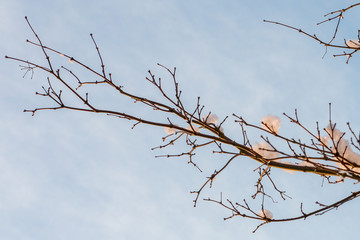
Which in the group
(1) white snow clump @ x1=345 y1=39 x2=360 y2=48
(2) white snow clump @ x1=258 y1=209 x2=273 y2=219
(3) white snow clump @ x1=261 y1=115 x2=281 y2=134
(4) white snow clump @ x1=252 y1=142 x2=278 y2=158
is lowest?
(2) white snow clump @ x1=258 y1=209 x2=273 y2=219

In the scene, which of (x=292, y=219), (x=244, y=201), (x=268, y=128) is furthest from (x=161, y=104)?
(x=292, y=219)

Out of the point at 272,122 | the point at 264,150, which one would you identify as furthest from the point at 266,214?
the point at 272,122

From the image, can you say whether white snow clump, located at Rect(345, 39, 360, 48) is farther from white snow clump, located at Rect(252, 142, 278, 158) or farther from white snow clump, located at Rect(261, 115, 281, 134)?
white snow clump, located at Rect(252, 142, 278, 158)

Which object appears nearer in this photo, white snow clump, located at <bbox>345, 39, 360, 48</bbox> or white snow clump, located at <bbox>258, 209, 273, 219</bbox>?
white snow clump, located at <bbox>258, 209, 273, 219</bbox>

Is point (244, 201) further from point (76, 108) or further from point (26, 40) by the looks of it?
point (26, 40)

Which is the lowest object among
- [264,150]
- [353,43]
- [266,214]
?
[266,214]

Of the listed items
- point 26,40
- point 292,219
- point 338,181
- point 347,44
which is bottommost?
point 292,219

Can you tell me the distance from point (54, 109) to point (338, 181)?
7.95 feet

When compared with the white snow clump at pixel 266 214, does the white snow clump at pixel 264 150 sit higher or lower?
higher

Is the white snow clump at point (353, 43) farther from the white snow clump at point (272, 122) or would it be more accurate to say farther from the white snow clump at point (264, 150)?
the white snow clump at point (264, 150)

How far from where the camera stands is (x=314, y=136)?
315 cm

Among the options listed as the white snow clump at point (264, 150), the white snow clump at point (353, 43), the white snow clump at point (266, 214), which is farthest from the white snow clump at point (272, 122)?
the white snow clump at point (353, 43)

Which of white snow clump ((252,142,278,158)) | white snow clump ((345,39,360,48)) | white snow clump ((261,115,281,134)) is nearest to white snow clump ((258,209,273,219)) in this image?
white snow clump ((252,142,278,158))

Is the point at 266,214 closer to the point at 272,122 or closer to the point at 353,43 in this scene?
the point at 272,122
